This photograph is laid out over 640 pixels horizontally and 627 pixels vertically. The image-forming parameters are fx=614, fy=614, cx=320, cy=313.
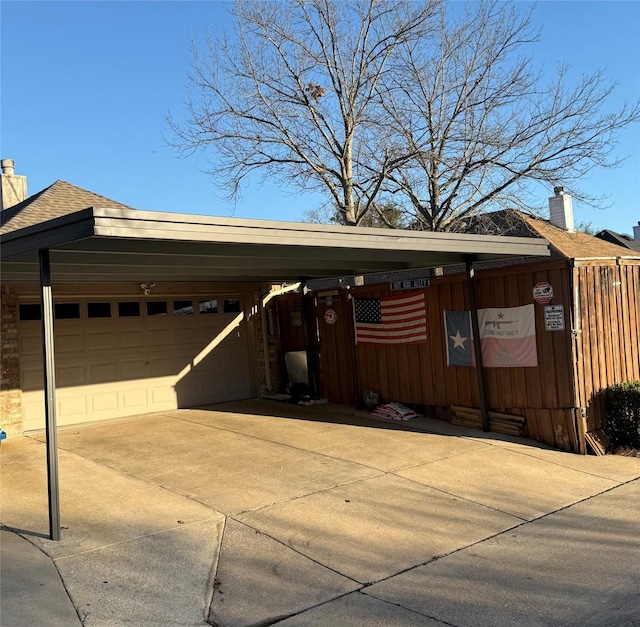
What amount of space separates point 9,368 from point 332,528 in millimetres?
5971

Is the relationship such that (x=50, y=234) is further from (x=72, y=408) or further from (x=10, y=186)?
(x=10, y=186)

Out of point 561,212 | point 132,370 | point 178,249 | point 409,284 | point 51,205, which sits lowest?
point 132,370

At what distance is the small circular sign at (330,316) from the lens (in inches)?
462

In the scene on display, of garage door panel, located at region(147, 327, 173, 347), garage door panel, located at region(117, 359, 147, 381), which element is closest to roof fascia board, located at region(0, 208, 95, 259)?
garage door panel, located at region(117, 359, 147, 381)

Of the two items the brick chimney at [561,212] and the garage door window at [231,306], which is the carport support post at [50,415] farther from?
the brick chimney at [561,212]

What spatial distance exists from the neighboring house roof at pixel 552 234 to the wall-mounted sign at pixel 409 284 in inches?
71.8

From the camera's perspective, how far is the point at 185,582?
14.4 feet

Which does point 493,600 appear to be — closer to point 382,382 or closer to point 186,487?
point 186,487

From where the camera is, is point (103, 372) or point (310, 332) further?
point (310, 332)

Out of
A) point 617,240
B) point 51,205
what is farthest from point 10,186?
point 617,240

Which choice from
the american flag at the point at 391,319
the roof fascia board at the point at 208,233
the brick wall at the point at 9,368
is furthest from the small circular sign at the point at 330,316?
the brick wall at the point at 9,368

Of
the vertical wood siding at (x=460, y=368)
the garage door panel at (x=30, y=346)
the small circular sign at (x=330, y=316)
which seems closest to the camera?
the vertical wood siding at (x=460, y=368)

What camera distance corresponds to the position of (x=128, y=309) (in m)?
10.6

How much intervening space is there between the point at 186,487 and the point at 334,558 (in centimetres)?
227
